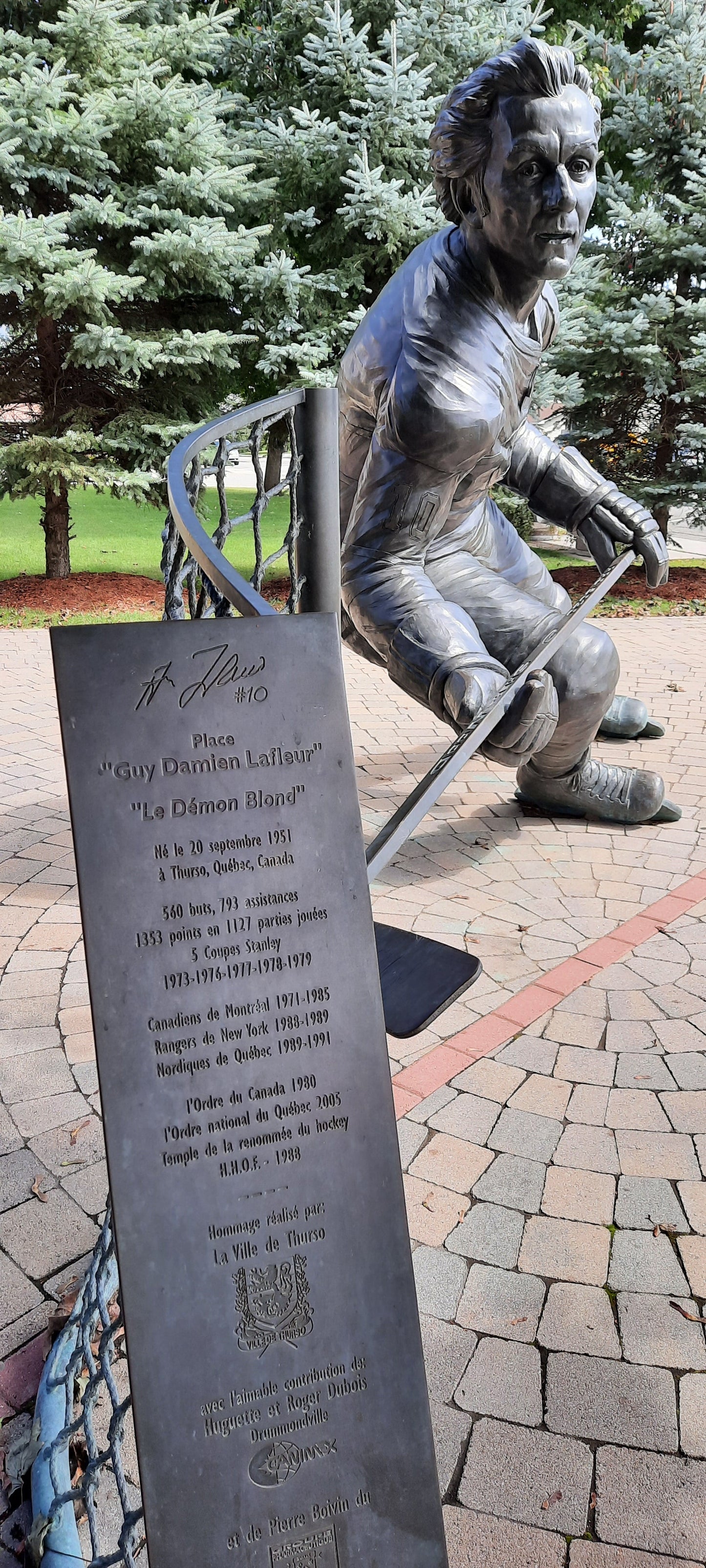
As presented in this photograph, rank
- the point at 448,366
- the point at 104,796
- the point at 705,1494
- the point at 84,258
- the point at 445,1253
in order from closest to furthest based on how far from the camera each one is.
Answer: the point at 104,796 < the point at 705,1494 < the point at 445,1253 < the point at 448,366 < the point at 84,258

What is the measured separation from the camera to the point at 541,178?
301cm

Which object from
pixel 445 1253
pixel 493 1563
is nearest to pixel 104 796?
pixel 493 1563

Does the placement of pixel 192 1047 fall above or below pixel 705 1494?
above

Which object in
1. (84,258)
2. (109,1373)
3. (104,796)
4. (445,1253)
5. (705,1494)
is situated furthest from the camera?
(84,258)

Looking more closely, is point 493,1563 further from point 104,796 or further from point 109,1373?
point 104,796

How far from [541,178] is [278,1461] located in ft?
10.2

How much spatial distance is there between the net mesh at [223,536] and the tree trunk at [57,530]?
9253mm

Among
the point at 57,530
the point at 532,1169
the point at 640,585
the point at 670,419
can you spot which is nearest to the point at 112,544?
the point at 57,530

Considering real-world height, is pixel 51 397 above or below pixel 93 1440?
above

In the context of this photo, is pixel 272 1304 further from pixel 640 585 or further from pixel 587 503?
pixel 640 585

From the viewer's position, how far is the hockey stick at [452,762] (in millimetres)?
2289

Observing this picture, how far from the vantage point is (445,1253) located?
2.25 m

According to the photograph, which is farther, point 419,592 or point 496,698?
point 419,592

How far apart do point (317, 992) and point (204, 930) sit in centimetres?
17
